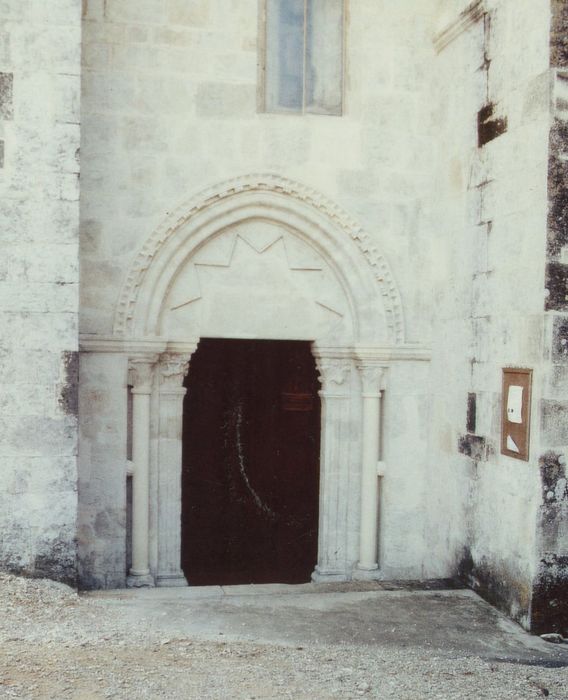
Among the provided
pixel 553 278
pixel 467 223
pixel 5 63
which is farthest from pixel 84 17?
pixel 553 278

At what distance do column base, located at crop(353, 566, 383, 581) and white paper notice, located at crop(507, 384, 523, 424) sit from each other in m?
1.89

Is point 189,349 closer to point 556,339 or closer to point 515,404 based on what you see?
point 515,404

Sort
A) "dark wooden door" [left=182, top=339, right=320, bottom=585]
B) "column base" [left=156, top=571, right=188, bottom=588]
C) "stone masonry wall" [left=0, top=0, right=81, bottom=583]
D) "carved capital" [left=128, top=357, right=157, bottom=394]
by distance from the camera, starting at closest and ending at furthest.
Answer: "stone masonry wall" [left=0, top=0, right=81, bottom=583] < "carved capital" [left=128, top=357, right=157, bottom=394] < "column base" [left=156, top=571, right=188, bottom=588] < "dark wooden door" [left=182, top=339, right=320, bottom=585]

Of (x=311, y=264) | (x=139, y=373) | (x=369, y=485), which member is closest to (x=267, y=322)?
(x=311, y=264)

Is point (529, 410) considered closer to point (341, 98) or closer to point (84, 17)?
point (341, 98)

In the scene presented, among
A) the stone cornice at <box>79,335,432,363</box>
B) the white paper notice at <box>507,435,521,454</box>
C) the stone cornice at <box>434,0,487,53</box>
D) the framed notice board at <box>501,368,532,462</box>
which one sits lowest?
the white paper notice at <box>507,435,521,454</box>

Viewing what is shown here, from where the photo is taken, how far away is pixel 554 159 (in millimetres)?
5273

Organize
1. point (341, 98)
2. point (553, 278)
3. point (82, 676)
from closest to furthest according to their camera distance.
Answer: point (82, 676) → point (553, 278) → point (341, 98)

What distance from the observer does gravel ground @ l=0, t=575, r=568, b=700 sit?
417 cm

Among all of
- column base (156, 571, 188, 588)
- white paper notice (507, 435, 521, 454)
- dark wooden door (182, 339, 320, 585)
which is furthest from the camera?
dark wooden door (182, 339, 320, 585)

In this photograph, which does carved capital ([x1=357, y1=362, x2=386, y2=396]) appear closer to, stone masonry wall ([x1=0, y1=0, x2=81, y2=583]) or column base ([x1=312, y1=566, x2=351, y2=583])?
column base ([x1=312, y1=566, x2=351, y2=583])

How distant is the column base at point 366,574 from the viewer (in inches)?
267

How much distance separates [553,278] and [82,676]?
3454 mm

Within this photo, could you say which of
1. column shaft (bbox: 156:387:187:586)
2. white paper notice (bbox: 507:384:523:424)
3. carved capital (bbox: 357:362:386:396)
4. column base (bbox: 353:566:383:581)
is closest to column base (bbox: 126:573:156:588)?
column shaft (bbox: 156:387:187:586)
